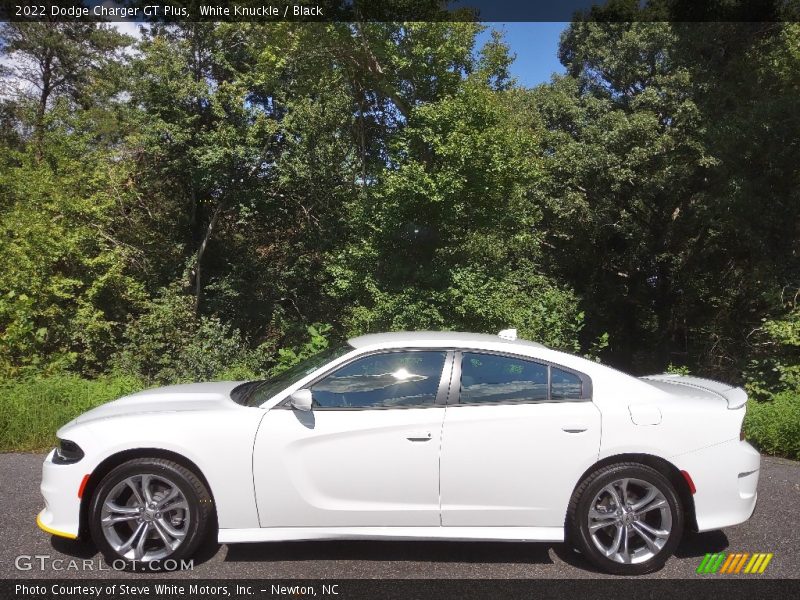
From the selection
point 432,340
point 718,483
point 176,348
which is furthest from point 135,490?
point 176,348

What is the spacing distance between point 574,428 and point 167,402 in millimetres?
2639

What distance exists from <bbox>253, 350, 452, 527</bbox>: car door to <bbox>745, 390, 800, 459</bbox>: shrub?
4531 mm

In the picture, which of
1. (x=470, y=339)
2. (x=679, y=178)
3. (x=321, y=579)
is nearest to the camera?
(x=321, y=579)

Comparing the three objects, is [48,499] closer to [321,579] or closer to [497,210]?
[321,579]

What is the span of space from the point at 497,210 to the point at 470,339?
424 inches

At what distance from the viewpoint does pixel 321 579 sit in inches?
154

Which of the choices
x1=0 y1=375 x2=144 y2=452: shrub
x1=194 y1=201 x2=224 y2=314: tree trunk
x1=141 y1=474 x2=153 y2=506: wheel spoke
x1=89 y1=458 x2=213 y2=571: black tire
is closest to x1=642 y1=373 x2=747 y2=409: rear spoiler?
x1=89 y1=458 x2=213 y2=571: black tire

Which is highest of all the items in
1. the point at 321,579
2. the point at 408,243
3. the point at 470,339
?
the point at 408,243

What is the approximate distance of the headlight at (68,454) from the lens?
403 centimetres

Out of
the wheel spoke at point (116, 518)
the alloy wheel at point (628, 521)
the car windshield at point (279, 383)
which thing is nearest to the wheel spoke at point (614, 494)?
the alloy wheel at point (628, 521)

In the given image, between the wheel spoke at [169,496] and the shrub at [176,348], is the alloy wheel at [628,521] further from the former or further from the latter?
the shrub at [176,348]

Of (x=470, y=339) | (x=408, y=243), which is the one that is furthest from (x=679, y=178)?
(x=470, y=339)

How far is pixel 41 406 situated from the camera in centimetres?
736

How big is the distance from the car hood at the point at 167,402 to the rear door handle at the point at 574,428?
2.08 m
